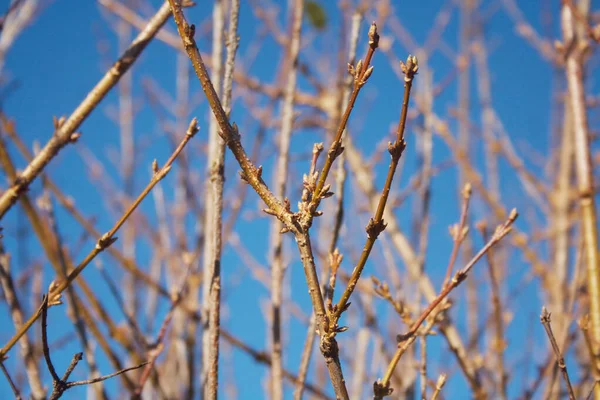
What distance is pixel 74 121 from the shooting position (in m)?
1.35

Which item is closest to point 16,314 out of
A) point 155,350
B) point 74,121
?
point 155,350

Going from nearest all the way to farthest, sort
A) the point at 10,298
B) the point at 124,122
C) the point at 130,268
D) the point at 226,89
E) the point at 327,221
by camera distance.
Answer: the point at 226,89 < the point at 10,298 < the point at 130,268 < the point at 327,221 < the point at 124,122

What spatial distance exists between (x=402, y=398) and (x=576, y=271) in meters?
0.67

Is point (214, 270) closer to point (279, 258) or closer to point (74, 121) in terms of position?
point (279, 258)

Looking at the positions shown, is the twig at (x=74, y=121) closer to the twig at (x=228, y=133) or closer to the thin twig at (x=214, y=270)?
the thin twig at (x=214, y=270)

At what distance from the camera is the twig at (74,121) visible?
1.30 metres

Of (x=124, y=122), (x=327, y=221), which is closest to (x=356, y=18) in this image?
(x=327, y=221)

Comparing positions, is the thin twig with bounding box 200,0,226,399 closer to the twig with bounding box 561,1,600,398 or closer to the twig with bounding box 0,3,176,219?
the twig with bounding box 0,3,176,219

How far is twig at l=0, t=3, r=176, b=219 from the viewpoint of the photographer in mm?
1297

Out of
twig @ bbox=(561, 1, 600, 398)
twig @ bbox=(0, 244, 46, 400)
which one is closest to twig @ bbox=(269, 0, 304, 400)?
twig @ bbox=(0, 244, 46, 400)

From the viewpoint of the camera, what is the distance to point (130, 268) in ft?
5.90

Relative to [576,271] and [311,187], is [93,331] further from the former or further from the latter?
[576,271]

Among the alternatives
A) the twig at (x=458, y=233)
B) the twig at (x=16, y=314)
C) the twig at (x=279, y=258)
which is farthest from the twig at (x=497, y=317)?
the twig at (x=16, y=314)

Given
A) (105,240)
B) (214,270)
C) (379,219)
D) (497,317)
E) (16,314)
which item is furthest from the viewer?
(497,317)
